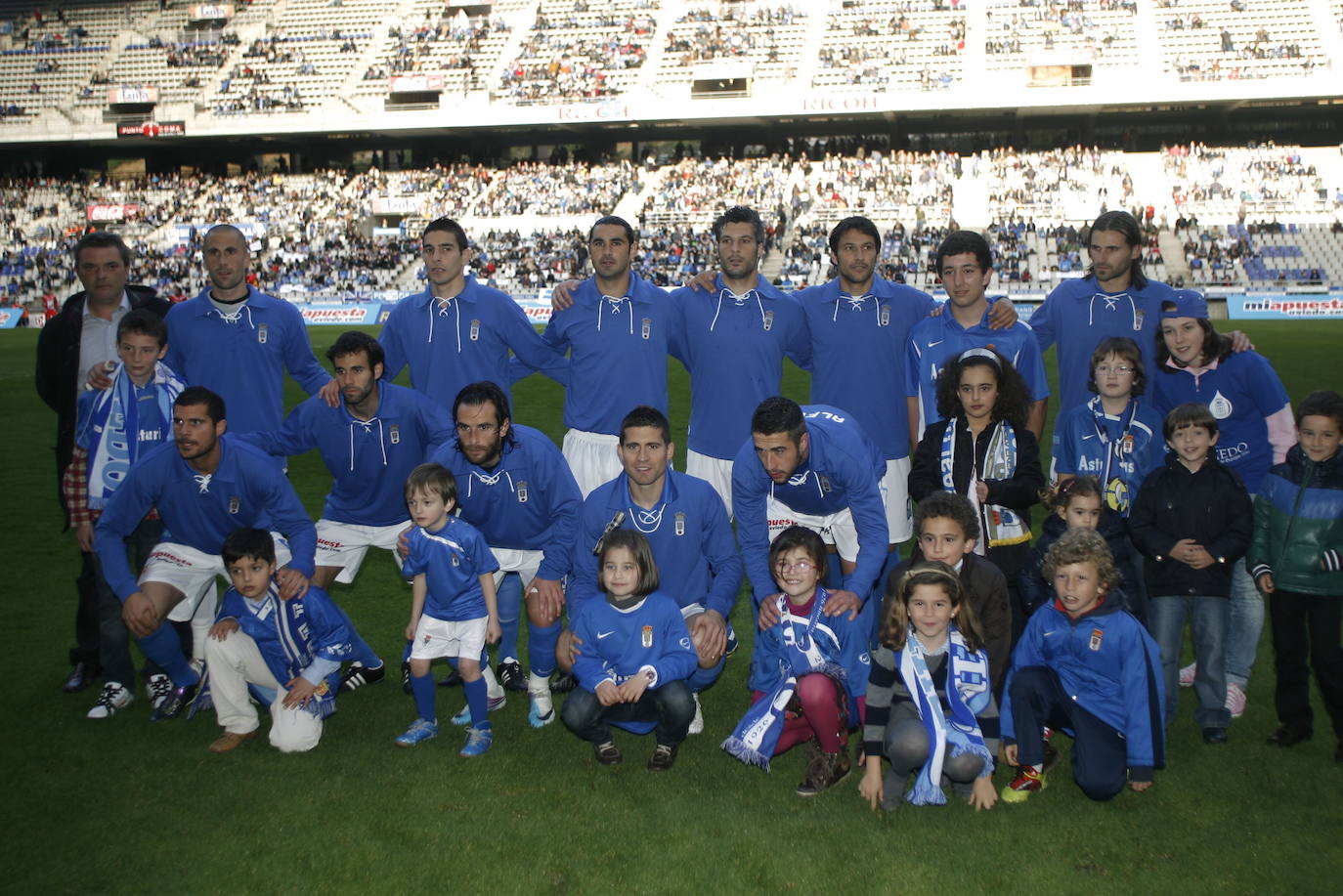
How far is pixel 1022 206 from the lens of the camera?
41.2 meters

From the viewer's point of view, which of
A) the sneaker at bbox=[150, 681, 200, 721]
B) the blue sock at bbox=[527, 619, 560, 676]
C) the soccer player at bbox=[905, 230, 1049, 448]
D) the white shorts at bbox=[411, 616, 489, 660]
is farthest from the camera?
the soccer player at bbox=[905, 230, 1049, 448]

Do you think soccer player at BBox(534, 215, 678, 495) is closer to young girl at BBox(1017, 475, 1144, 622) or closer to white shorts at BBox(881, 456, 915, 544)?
white shorts at BBox(881, 456, 915, 544)

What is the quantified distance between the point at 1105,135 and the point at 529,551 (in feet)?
163

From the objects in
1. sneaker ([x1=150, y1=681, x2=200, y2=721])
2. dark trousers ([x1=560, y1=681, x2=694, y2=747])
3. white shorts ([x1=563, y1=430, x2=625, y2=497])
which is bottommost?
sneaker ([x1=150, y1=681, x2=200, y2=721])

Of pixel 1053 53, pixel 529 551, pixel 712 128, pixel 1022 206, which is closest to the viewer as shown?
pixel 529 551

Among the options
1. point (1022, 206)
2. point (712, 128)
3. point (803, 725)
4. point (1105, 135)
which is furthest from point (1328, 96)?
point (803, 725)

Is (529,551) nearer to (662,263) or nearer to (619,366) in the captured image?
(619,366)

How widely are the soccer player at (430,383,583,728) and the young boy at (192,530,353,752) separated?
0.81 m

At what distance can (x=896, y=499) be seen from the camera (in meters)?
6.33

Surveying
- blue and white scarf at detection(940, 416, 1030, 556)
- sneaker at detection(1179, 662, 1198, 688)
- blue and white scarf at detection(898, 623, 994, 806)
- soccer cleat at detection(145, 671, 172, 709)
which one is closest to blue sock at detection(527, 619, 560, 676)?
blue and white scarf at detection(898, 623, 994, 806)

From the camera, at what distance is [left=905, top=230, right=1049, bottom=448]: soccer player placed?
576 cm

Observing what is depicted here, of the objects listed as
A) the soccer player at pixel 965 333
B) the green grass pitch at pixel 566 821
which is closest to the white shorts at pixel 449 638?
the green grass pitch at pixel 566 821

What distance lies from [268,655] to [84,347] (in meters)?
2.10

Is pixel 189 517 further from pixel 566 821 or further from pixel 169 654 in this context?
pixel 566 821
